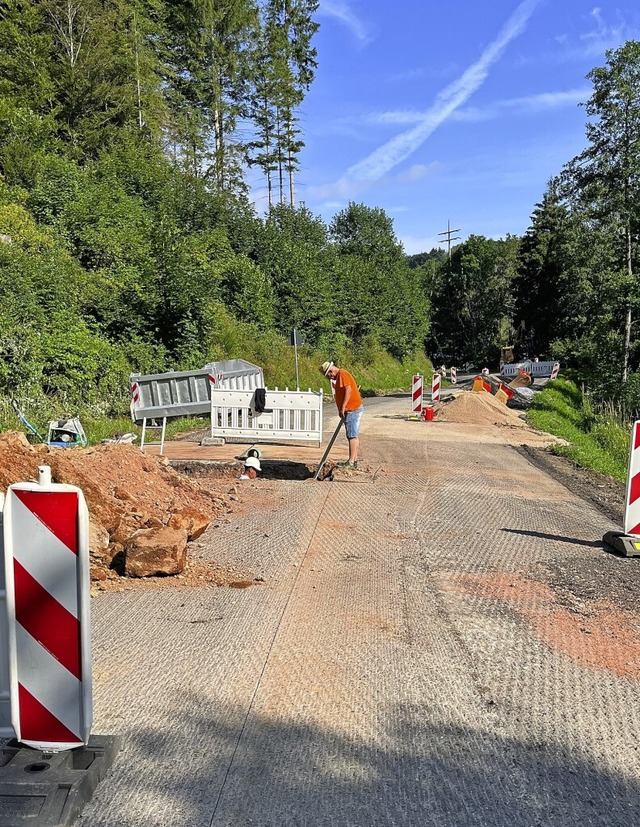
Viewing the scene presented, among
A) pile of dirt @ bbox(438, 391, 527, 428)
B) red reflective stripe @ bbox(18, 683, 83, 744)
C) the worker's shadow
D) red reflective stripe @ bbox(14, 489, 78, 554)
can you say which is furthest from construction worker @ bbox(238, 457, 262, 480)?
pile of dirt @ bbox(438, 391, 527, 428)

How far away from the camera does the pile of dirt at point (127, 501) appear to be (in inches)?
220

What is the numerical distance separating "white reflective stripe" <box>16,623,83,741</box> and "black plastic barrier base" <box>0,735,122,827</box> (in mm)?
123

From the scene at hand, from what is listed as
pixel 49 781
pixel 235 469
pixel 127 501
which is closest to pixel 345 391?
pixel 235 469

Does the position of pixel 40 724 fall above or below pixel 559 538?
above

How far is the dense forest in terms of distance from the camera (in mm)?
17219

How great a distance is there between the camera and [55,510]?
2660 mm

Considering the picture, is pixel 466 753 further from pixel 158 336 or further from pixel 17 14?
pixel 17 14

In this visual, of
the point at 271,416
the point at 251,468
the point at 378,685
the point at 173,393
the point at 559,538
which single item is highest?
the point at 173,393

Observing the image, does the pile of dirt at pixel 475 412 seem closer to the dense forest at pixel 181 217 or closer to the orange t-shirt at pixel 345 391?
the dense forest at pixel 181 217

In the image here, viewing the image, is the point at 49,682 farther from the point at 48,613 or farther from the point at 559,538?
the point at 559,538

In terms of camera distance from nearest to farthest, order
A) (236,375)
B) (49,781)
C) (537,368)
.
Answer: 1. (49,781)
2. (236,375)
3. (537,368)

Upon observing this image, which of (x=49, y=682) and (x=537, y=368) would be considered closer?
(x=49, y=682)

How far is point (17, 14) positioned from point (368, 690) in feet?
96.8

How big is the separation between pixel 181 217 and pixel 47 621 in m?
27.7
